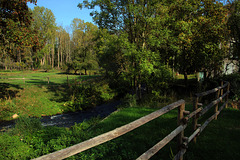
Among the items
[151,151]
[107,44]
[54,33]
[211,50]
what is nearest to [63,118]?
[107,44]

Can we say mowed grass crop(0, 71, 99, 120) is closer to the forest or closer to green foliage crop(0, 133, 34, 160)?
the forest

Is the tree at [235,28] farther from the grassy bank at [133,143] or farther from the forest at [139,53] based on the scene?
the grassy bank at [133,143]

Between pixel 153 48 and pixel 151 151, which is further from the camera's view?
pixel 153 48

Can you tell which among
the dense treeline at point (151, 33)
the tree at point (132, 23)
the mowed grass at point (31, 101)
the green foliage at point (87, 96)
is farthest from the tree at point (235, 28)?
the mowed grass at point (31, 101)

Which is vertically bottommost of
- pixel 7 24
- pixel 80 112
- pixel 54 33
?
pixel 80 112

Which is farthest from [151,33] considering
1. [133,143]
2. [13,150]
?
[13,150]

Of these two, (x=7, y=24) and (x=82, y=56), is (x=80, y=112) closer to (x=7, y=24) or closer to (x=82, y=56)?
(x=7, y=24)

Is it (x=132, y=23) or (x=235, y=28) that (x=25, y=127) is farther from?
(x=235, y=28)

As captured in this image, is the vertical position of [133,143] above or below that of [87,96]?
above

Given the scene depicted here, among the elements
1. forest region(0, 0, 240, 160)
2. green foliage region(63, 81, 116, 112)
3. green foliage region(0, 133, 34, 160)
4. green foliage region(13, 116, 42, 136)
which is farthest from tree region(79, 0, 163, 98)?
green foliage region(0, 133, 34, 160)

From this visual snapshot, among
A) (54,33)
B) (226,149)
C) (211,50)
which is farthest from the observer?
Answer: (54,33)

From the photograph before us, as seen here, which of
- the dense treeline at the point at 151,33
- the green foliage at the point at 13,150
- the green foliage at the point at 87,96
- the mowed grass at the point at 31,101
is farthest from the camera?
the green foliage at the point at 87,96

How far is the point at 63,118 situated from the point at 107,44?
700 cm

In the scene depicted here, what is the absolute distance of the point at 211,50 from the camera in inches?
508
